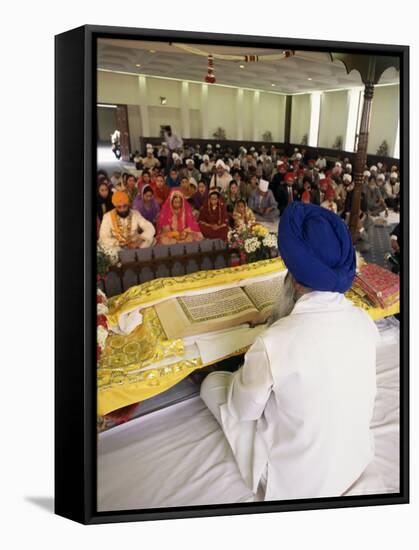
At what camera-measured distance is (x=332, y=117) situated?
3.56m

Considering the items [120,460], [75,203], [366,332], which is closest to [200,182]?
[75,203]

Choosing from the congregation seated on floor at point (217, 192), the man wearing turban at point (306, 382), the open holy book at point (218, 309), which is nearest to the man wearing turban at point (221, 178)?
the congregation seated on floor at point (217, 192)

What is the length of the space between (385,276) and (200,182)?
906mm

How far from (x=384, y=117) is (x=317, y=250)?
73cm

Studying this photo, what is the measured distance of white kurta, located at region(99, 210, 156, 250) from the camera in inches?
130

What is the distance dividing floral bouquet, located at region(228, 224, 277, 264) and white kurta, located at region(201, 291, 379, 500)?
0.29 meters

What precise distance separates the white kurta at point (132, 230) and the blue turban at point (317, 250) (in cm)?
51

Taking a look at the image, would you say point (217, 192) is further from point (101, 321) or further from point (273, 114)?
point (101, 321)

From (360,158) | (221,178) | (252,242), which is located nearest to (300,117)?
(360,158)

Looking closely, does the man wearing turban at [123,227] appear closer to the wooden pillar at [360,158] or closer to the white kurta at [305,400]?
the white kurta at [305,400]

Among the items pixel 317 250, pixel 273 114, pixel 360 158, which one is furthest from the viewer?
pixel 360 158

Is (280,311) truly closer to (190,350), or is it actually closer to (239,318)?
(239,318)

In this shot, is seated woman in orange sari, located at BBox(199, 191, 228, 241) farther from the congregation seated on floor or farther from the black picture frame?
→ the black picture frame

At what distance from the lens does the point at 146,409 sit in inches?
136
